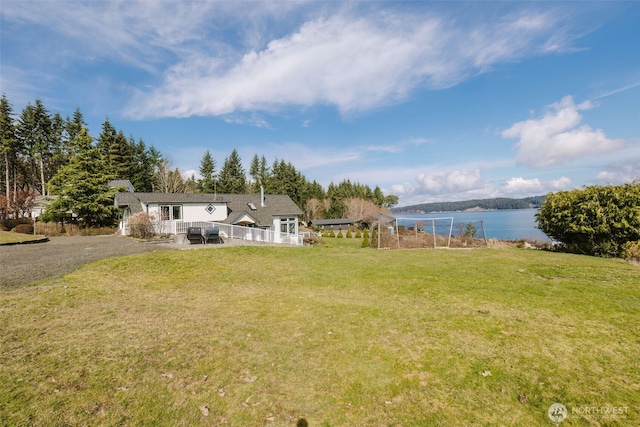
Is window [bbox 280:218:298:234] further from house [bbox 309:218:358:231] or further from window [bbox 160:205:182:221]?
house [bbox 309:218:358:231]

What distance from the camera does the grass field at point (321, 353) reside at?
319cm

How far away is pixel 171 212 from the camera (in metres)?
25.1

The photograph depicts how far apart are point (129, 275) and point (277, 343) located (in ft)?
24.6

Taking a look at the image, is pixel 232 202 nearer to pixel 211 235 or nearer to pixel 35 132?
pixel 211 235

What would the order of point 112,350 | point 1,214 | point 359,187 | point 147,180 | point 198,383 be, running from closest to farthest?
point 198,383
point 112,350
point 1,214
point 147,180
point 359,187

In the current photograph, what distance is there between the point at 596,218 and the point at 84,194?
38174 millimetres

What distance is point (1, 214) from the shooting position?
1193 inches

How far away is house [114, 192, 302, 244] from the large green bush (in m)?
17.5

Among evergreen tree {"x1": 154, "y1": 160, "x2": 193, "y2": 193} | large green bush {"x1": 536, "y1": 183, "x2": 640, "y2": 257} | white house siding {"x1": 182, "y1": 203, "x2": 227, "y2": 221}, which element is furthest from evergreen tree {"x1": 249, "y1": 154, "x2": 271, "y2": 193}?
large green bush {"x1": 536, "y1": 183, "x2": 640, "y2": 257}

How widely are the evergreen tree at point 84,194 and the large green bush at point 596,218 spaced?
3555 cm

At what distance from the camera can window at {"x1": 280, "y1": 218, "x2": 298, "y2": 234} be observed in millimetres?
30844

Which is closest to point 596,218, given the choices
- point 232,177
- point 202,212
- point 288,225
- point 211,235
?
point 211,235

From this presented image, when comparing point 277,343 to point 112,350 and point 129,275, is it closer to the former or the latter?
point 112,350

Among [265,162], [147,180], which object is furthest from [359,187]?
[147,180]
